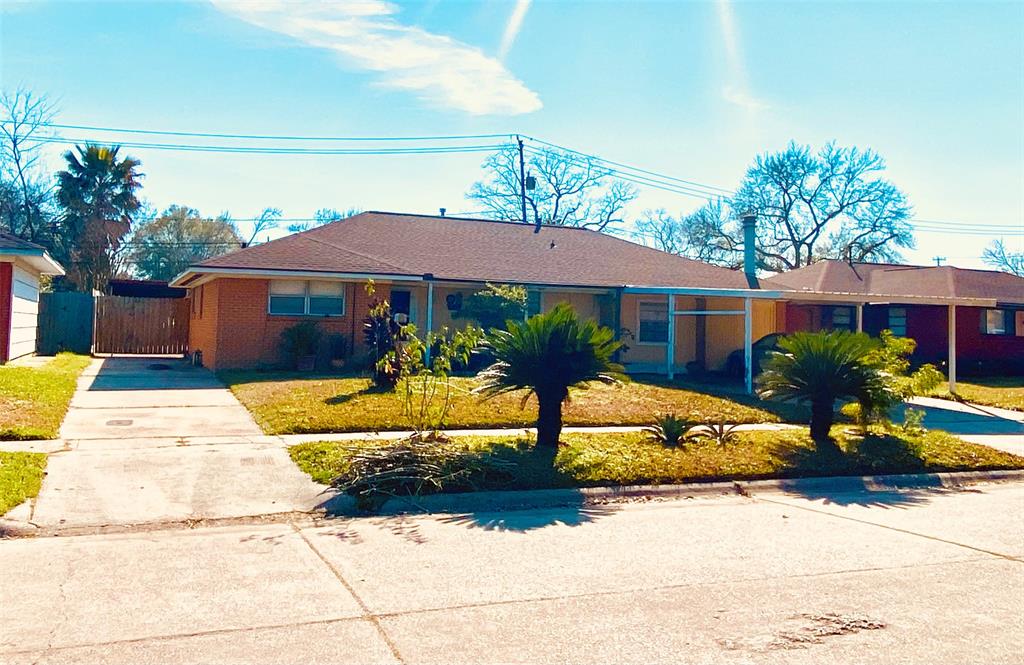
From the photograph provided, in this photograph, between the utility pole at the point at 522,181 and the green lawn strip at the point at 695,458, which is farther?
the utility pole at the point at 522,181

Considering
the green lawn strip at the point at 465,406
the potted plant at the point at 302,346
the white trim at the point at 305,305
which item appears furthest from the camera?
the white trim at the point at 305,305

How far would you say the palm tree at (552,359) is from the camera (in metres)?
9.81

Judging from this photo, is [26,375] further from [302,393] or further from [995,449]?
[995,449]

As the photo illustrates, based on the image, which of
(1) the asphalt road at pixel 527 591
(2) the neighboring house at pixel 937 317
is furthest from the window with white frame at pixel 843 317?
(1) the asphalt road at pixel 527 591

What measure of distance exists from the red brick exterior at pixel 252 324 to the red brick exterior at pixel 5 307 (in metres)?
4.29

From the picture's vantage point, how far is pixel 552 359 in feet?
32.2

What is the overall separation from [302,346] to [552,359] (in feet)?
34.9

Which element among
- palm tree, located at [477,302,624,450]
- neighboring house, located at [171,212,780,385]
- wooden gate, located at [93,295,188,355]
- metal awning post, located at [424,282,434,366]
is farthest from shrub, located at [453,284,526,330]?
wooden gate, located at [93,295,188,355]

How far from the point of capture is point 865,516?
26.2 feet

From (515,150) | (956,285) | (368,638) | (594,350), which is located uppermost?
(515,150)

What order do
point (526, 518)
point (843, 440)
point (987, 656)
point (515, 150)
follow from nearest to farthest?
point (987, 656) → point (526, 518) → point (843, 440) → point (515, 150)

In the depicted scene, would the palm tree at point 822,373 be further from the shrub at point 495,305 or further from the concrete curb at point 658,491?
the shrub at point 495,305

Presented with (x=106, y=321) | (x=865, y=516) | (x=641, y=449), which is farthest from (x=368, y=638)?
(x=106, y=321)

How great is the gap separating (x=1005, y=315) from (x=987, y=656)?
27.3 m
